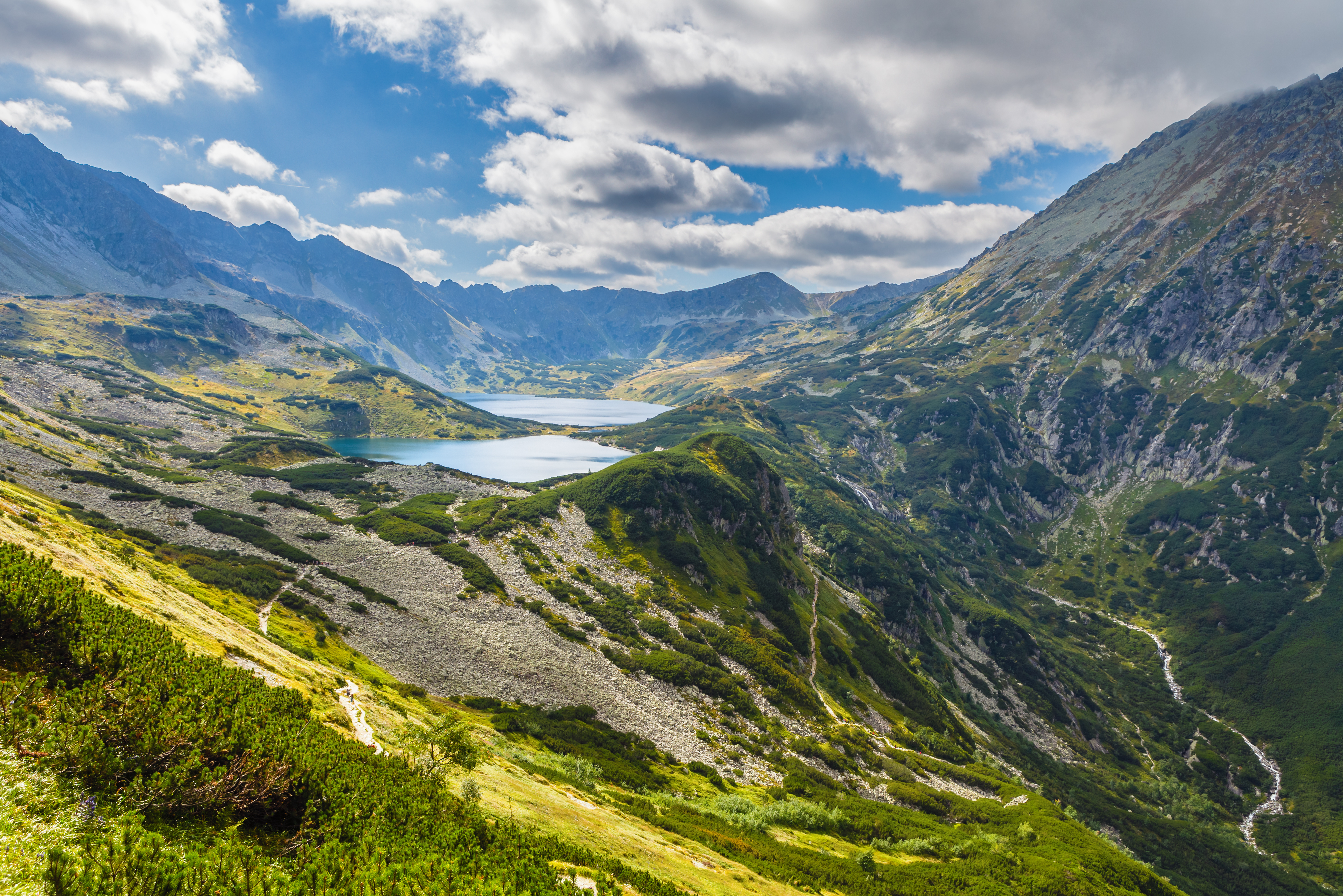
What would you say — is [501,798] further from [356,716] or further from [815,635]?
[815,635]

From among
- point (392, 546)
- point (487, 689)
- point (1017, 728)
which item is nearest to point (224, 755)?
point (487, 689)

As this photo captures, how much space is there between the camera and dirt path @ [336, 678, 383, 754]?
34125mm

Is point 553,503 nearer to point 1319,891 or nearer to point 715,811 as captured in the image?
point 715,811

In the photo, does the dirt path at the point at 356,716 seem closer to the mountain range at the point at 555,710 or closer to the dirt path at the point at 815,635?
the mountain range at the point at 555,710

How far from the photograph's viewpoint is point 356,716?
40.4 metres

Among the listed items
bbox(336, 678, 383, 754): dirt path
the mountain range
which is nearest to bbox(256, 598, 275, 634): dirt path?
the mountain range

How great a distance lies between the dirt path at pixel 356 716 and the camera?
112ft

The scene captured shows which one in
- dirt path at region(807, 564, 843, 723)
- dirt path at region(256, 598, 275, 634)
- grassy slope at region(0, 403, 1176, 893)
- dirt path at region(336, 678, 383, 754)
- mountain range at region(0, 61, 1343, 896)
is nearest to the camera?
mountain range at region(0, 61, 1343, 896)

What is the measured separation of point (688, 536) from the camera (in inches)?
5315

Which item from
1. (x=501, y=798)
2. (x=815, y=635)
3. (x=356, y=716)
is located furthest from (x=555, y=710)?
(x=815, y=635)

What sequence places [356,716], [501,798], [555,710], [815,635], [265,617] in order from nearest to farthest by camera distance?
1. [501,798]
2. [356,716]
3. [555,710]
4. [265,617]
5. [815,635]

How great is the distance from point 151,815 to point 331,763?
5.87m

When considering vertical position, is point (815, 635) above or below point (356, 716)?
below

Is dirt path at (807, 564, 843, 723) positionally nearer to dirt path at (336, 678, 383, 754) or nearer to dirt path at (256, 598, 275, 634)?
dirt path at (336, 678, 383, 754)
